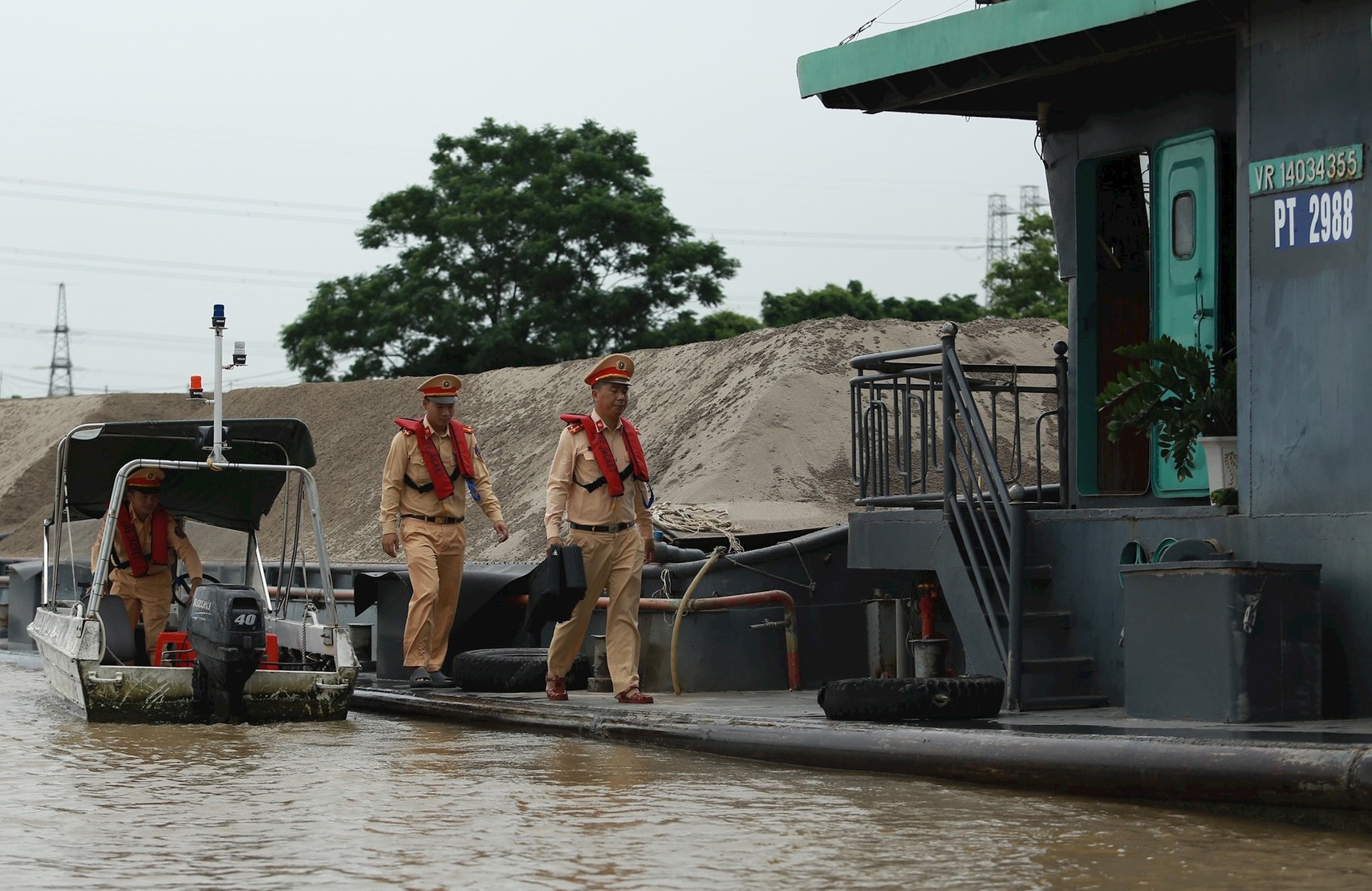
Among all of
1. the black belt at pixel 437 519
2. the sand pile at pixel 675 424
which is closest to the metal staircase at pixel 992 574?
the black belt at pixel 437 519

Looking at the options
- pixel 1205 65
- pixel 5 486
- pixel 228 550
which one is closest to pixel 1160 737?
pixel 1205 65

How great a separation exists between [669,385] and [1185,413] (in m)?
22.9

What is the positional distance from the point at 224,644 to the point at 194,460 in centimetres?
226

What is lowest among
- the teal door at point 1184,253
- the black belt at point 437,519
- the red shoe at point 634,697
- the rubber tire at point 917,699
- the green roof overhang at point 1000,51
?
the red shoe at point 634,697

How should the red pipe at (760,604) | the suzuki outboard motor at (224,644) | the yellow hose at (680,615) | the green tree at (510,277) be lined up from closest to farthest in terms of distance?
the suzuki outboard motor at (224,644) < the red pipe at (760,604) < the yellow hose at (680,615) < the green tree at (510,277)

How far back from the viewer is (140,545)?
12992mm

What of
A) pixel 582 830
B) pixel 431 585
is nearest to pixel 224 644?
pixel 431 585

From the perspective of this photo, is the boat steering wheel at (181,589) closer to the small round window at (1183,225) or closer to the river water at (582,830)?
the river water at (582,830)

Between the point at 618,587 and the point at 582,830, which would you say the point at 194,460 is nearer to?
the point at 618,587

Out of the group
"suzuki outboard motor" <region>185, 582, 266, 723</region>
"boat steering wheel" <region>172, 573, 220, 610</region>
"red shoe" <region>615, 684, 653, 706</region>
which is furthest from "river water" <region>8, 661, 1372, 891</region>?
"boat steering wheel" <region>172, 573, 220, 610</region>

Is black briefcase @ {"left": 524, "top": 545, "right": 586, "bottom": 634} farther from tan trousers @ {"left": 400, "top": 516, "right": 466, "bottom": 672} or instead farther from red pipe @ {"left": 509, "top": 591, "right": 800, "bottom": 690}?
tan trousers @ {"left": 400, "top": 516, "right": 466, "bottom": 672}

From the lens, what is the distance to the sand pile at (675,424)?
25094mm

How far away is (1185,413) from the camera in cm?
951

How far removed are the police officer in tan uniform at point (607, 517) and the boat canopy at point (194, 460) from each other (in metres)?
2.31
